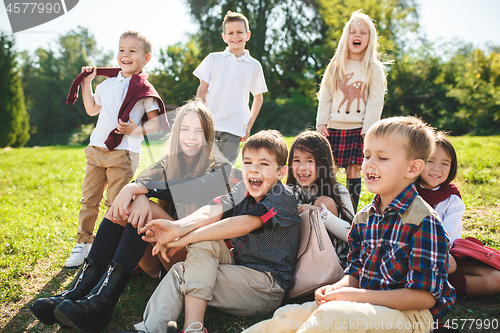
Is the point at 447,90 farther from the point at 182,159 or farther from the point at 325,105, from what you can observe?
the point at 182,159

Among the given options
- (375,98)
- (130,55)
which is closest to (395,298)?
(375,98)

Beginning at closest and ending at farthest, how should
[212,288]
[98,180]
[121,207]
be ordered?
[212,288] → [121,207] → [98,180]

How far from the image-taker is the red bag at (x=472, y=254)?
6.81 feet

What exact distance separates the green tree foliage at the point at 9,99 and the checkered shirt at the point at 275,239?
64.8 feet

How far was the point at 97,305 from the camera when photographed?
1.83 meters

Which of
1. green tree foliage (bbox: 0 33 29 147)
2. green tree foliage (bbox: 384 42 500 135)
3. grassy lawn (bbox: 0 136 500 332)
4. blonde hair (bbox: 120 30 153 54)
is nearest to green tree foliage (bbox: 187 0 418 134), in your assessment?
green tree foliage (bbox: 384 42 500 135)

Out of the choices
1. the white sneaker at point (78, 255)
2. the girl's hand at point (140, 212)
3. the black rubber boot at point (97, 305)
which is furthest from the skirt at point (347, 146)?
the white sneaker at point (78, 255)

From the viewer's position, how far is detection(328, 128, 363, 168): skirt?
3.45m

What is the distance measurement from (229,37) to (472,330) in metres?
3.30

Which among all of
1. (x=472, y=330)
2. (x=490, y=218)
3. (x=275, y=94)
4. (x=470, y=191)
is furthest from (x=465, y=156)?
(x=275, y=94)

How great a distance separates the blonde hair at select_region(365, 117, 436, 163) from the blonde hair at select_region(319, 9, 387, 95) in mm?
1869

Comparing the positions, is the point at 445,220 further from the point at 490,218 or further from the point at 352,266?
the point at 490,218

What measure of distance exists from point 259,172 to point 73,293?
1.25m

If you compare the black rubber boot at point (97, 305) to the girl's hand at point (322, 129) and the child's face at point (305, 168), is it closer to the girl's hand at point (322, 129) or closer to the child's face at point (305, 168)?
the child's face at point (305, 168)
